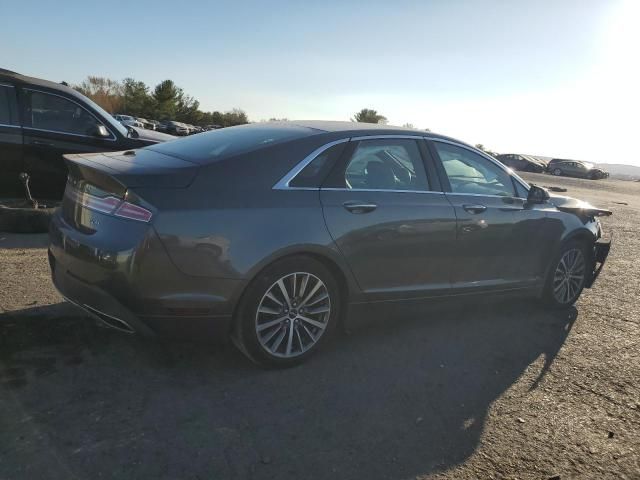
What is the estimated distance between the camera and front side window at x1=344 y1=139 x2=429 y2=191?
3.98m

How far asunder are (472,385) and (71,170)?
3.16 metres

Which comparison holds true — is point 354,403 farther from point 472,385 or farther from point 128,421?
point 128,421

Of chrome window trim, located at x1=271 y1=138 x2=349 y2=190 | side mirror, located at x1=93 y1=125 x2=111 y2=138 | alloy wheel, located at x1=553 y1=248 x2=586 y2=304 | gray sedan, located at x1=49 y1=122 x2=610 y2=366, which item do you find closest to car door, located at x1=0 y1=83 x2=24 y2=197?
side mirror, located at x1=93 y1=125 x2=111 y2=138

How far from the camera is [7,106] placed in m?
6.98

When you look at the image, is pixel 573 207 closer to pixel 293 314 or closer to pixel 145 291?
pixel 293 314

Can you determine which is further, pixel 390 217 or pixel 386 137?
pixel 386 137

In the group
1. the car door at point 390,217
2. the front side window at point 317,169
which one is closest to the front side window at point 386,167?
the car door at point 390,217

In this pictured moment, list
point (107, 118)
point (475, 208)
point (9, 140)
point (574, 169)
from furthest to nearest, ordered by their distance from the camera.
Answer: point (574, 169)
point (107, 118)
point (9, 140)
point (475, 208)

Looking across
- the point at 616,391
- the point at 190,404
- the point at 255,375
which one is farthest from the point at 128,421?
the point at 616,391

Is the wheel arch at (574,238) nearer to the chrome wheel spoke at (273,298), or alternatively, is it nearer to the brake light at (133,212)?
the chrome wheel spoke at (273,298)

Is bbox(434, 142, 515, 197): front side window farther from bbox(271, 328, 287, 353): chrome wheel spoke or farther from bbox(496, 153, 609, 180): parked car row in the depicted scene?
bbox(496, 153, 609, 180): parked car row

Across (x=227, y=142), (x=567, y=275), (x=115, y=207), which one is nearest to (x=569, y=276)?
(x=567, y=275)

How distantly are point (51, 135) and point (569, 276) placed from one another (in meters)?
6.59

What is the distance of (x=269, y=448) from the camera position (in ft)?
9.25
